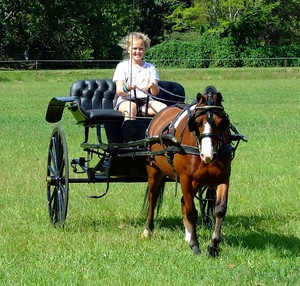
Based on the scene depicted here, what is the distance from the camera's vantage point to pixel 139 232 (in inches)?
344

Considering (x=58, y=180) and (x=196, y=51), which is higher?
(x=58, y=180)

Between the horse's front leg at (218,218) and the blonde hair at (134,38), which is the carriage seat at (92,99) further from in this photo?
the horse's front leg at (218,218)

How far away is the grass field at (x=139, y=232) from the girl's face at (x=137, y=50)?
1.72 meters

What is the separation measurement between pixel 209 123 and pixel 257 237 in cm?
162

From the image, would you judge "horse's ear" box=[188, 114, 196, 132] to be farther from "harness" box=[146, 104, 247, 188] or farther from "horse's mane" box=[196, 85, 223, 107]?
"horse's mane" box=[196, 85, 223, 107]

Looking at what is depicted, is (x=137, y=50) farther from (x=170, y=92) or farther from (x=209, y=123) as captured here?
(x=209, y=123)

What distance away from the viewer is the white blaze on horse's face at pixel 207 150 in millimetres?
7062

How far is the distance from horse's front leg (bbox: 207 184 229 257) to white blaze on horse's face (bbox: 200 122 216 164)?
0.37 metres

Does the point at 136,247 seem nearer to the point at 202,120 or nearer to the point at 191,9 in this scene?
the point at 202,120

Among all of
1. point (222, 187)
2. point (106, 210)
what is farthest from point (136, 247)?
point (106, 210)

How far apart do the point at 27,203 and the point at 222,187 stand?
391cm

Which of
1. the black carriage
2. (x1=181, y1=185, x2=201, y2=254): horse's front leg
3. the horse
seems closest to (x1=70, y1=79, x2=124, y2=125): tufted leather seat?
the black carriage

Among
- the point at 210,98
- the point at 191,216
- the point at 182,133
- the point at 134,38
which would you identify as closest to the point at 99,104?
the point at 134,38

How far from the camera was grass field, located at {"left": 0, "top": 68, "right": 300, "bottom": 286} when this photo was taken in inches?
262
